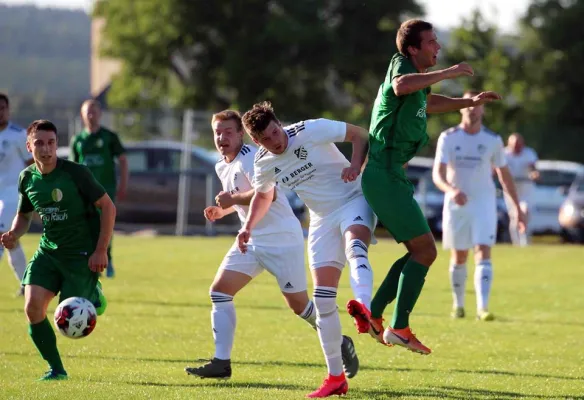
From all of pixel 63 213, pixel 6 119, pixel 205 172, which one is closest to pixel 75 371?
pixel 63 213

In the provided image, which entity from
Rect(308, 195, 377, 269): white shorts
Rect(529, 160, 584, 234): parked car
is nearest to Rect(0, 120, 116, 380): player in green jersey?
Rect(308, 195, 377, 269): white shorts

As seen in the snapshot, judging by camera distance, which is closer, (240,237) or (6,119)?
→ (240,237)

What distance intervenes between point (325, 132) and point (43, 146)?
187 cm

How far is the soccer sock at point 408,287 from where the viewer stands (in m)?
8.30

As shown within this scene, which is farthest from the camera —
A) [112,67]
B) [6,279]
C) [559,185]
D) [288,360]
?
[112,67]

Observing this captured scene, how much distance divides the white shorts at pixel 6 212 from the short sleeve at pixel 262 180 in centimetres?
548

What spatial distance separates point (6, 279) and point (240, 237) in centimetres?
916

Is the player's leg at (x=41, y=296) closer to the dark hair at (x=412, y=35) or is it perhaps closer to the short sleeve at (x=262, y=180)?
the short sleeve at (x=262, y=180)

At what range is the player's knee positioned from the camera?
845 cm

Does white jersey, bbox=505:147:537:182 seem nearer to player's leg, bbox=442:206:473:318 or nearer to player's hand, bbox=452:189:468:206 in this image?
player's leg, bbox=442:206:473:318

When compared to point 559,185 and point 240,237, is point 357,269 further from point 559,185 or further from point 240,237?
point 559,185

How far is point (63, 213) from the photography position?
27.9 feet

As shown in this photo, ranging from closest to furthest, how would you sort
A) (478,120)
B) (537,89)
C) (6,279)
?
(478,120) < (6,279) < (537,89)

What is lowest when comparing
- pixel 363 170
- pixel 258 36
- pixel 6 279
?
pixel 6 279
